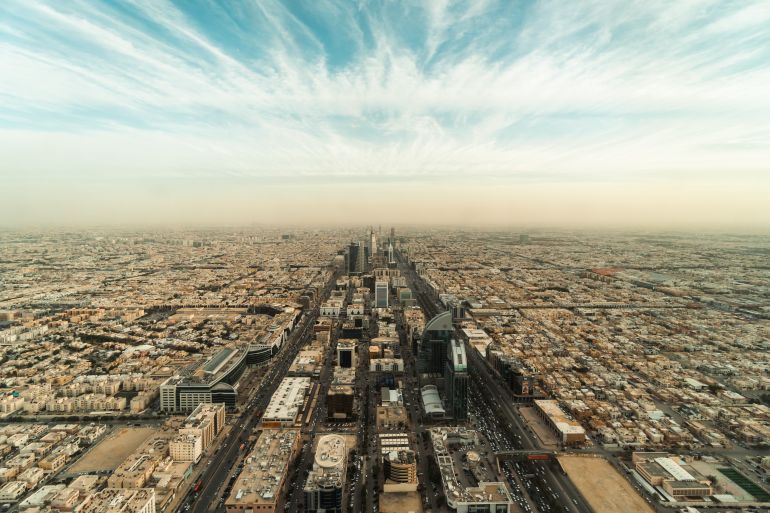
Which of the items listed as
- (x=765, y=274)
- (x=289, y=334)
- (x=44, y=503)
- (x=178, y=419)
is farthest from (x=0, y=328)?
(x=765, y=274)

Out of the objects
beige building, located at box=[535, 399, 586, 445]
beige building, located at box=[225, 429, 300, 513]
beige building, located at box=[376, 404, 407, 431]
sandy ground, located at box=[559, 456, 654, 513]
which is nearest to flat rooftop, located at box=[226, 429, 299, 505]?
beige building, located at box=[225, 429, 300, 513]

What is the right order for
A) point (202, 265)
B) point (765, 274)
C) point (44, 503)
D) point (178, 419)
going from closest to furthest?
1. point (44, 503)
2. point (178, 419)
3. point (765, 274)
4. point (202, 265)

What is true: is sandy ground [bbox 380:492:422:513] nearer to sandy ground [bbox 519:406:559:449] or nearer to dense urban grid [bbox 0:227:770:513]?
dense urban grid [bbox 0:227:770:513]

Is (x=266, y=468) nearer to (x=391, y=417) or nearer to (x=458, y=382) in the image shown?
(x=391, y=417)

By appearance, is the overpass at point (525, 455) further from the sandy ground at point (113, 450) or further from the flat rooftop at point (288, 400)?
the sandy ground at point (113, 450)

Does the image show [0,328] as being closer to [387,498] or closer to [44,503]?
[44,503]

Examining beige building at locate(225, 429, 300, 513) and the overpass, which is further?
the overpass

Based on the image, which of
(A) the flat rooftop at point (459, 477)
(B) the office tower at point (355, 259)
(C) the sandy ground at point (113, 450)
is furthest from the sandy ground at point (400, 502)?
(B) the office tower at point (355, 259)

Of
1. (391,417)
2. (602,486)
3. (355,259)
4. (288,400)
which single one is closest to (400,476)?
(391,417)
